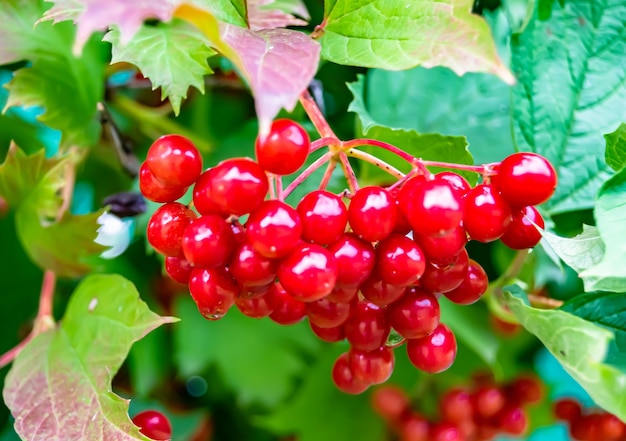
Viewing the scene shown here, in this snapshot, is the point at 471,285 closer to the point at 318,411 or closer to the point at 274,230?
the point at 274,230

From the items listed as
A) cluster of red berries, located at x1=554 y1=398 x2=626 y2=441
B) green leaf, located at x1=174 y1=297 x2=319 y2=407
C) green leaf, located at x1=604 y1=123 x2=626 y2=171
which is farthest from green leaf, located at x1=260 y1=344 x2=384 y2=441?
green leaf, located at x1=604 y1=123 x2=626 y2=171

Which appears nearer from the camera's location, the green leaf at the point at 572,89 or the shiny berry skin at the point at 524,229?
the shiny berry skin at the point at 524,229

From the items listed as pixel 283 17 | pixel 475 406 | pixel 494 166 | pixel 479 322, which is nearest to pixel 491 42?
pixel 494 166

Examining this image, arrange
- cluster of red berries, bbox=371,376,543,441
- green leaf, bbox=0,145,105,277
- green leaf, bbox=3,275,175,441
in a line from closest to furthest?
1. green leaf, bbox=3,275,175,441
2. green leaf, bbox=0,145,105,277
3. cluster of red berries, bbox=371,376,543,441

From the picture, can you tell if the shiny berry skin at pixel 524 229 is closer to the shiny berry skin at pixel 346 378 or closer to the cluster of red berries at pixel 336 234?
the cluster of red berries at pixel 336 234

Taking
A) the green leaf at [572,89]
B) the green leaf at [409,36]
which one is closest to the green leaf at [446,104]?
the green leaf at [572,89]

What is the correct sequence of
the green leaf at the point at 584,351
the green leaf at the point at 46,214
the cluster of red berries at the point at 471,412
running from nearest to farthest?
the green leaf at the point at 584,351
the green leaf at the point at 46,214
the cluster of red berries at the point at 471,412

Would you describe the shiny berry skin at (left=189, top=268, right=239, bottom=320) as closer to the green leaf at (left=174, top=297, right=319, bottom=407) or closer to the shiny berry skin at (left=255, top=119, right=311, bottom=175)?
the shiny berry skin at (left=255, top=119, right=311, bottom=175)

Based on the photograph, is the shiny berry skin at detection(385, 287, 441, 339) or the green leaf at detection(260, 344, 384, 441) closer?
the shiny berry skin at detection(385, 287, 441, 339)
